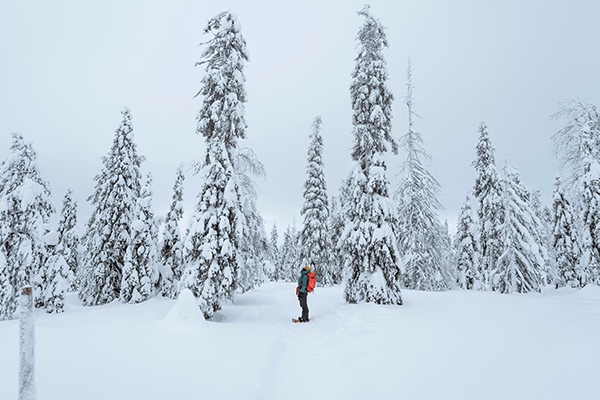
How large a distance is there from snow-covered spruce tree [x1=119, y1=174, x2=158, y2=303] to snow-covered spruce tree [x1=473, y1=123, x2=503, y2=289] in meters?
26.2

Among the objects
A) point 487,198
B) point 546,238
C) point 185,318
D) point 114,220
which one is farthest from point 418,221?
point 546,238

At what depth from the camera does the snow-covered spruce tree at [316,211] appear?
29.3 meters

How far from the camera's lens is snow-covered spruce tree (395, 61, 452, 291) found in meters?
18.7

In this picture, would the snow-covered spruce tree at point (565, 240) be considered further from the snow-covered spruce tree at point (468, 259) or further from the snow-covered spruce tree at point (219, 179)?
the snow-covered spruce tree at point (219, 179)

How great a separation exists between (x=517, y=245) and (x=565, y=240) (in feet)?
42.1

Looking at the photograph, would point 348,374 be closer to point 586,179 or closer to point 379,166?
point 379,166

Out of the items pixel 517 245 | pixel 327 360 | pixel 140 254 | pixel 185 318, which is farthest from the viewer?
pixel 517 245

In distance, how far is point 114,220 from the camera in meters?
20.5

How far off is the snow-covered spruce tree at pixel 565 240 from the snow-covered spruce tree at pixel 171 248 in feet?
116

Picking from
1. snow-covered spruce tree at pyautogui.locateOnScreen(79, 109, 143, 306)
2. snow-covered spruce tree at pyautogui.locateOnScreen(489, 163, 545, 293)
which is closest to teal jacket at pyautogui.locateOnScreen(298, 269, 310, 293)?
snow-covered spruce tree at pyautogui.locateOnScreen(79, 109, 143, 306)

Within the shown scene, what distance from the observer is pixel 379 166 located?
1351 centimetres

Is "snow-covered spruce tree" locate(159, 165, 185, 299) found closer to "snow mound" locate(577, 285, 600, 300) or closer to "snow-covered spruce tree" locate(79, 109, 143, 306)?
"snow-covered spruce tree" locate(79, 109, 143, 306)

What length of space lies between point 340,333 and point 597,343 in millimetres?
5671

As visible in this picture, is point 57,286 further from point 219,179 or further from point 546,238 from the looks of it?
point 546,238
